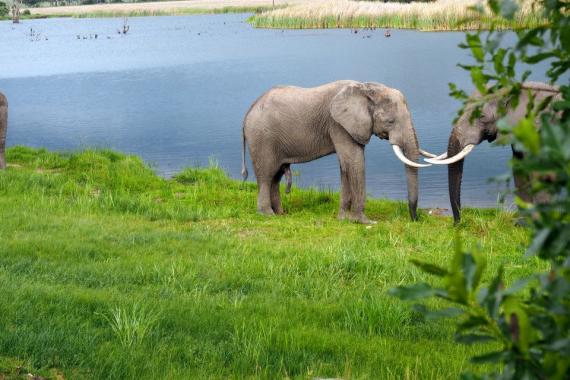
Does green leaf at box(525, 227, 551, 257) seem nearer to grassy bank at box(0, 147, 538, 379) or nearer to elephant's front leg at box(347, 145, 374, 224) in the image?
grassy bank at box(0, 147, 538, 379)

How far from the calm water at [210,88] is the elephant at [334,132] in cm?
257

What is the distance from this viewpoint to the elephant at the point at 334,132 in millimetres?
10289

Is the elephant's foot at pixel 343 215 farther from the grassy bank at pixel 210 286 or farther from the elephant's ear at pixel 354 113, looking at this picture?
the elephant's ear at pixel 354 113

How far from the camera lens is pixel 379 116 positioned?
10297mm

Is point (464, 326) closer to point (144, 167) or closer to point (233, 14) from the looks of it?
point (144, 167)

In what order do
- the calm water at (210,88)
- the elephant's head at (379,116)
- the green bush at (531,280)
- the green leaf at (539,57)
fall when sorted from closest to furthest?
1. the green bush at (531,280)
2. the green leaf at (539,57)
3. the elephant's head at (379,116)
4. the calm water at (210,88)

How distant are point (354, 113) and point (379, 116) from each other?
0.31 m

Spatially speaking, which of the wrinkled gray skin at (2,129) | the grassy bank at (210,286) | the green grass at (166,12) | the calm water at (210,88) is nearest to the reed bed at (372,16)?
the calm water at (210,88)

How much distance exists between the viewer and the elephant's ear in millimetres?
10266

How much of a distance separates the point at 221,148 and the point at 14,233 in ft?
36.2

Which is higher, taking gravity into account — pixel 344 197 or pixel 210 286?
pixel 210 286

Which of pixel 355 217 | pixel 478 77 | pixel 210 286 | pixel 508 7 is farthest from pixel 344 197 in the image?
pixel 508 7

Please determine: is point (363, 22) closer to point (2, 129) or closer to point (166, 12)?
point (2, 129)

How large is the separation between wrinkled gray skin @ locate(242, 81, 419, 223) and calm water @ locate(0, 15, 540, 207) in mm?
2589
